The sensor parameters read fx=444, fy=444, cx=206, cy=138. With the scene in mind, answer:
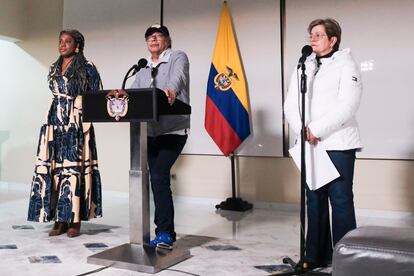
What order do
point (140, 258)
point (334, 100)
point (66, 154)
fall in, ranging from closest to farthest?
point (334, 100)
point (140, 258)
point (66, 154)

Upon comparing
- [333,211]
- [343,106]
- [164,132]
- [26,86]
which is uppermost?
[26,86]

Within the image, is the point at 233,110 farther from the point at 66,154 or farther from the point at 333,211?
the point at 333,211

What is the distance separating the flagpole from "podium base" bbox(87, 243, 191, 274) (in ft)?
5.94

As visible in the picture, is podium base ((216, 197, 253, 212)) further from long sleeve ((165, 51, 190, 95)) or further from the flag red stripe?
long sleeve ((165, 51, 190, 95))

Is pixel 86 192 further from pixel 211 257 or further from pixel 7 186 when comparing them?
pixel 7 186

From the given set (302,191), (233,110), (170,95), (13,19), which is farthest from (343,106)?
(13,19)

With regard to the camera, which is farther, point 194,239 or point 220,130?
point 220,130

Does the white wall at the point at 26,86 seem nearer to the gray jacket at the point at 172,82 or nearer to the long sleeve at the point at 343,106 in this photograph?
the gray jacket at the point at 172,82

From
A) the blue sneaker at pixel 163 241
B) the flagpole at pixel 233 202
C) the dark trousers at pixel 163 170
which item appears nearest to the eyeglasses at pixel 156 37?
the dark trousers at pixel 163 170

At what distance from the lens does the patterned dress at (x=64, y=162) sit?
3.16 metres

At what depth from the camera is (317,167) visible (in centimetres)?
240

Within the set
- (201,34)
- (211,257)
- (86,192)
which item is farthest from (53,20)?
(211,257)

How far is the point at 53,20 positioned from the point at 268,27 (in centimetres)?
310

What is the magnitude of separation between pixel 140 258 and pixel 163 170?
0.56m
